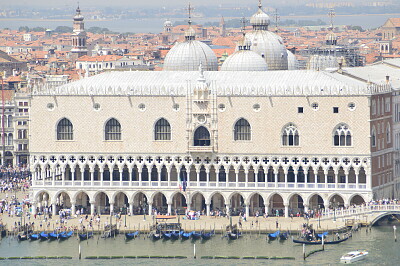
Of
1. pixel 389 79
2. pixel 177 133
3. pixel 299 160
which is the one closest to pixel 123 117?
pixel 177 133

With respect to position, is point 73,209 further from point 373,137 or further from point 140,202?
point 373,137

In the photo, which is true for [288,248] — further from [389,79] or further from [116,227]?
[389,79]

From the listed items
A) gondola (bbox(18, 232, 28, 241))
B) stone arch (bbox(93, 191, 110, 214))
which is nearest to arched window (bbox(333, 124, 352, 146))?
stone arch (bbox(93, 191, 110, 214))

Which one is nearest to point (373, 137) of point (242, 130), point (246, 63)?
point (242, 130)

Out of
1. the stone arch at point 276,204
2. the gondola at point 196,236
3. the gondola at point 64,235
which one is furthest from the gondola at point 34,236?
the stone arch at point 276,204

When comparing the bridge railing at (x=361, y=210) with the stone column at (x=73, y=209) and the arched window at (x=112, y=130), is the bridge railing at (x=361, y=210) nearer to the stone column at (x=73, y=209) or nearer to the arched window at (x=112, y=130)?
the arched window at (x=112, y=130)

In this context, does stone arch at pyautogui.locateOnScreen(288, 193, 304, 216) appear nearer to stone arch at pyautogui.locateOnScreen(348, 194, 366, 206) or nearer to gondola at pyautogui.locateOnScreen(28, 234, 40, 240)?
stone arch at pyautogui.locateOnScreen(348, 194, 366, 206)
